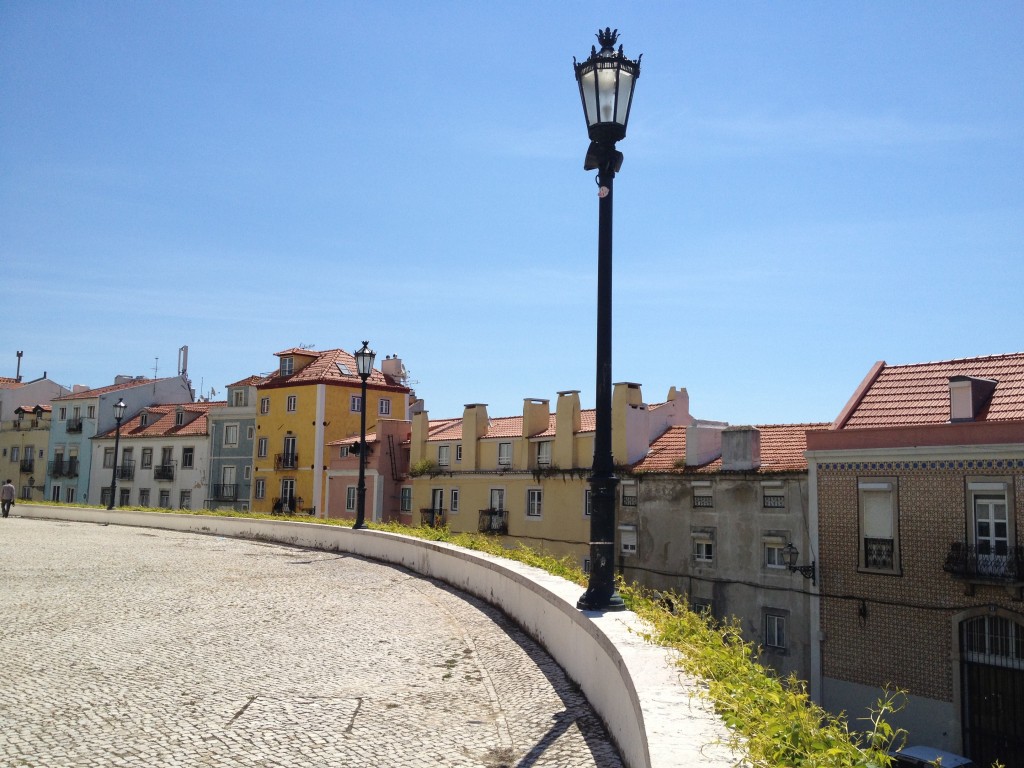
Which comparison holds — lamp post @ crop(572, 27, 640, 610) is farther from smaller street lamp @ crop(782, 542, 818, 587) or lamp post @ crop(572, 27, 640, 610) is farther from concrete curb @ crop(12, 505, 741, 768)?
smaller street lamp @ crop(782, 542, 818, 587)

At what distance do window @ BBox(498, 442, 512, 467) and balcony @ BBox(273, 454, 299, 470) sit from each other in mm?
16301

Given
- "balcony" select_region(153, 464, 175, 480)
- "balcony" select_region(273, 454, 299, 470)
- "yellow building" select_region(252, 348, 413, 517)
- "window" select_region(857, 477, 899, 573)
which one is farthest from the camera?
"balcony" select_region(153, 464, 175, 480)

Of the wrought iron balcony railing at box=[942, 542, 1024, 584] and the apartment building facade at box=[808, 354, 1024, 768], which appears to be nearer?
the wrought iron balcony railing at box=[942, 542, 1024, 584]

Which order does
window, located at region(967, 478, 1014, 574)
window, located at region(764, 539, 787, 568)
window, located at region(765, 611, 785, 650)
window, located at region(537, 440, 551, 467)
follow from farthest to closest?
1. window, located at region(537, 440, 551, 467)
2. window, located at region(764, 539, 787, 568)
3. window, located at region(765, 611, 785, 650)
4. window, located at region(967, 478, 1014, 574)

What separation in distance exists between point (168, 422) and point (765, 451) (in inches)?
1781

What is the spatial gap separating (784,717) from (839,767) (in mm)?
549

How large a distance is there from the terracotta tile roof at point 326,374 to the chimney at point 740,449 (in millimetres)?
27048

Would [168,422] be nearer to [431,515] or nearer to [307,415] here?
[307,415]

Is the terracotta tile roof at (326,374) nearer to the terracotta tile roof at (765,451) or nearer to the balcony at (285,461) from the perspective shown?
the balcony at (285,461)

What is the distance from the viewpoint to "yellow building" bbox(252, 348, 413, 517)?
176 feet

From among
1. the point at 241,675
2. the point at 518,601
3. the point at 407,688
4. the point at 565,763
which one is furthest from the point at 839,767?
the point at 518,601

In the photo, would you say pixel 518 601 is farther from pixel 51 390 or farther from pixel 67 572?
pixel 51 390

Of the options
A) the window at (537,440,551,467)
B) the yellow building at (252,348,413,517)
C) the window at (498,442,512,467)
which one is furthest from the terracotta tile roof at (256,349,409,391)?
the window at (537,440,551,467)

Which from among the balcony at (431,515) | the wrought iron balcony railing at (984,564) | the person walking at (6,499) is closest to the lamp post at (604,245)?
the wrought iron balcony railing at (984,564)
